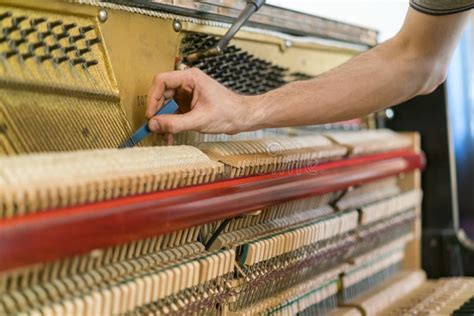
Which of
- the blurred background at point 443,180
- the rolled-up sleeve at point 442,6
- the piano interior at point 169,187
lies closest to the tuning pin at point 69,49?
the piano interior at point 169,187

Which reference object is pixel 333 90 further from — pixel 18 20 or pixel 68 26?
pixel 18 20

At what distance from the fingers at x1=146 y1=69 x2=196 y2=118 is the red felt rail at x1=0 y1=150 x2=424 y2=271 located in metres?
0.34

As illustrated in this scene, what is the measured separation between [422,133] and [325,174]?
1553 mm

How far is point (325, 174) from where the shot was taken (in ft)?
8.06

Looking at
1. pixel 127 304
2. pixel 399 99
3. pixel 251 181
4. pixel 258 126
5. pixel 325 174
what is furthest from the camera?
pixel 399 99

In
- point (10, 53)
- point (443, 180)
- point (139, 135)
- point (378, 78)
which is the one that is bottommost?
point (443, 180)

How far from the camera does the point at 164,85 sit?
208 cm

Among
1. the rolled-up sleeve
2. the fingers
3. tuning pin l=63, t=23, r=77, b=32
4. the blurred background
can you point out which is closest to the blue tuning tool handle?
the fingers

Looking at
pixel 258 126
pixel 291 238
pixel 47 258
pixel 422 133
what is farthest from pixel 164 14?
pixel 422 133

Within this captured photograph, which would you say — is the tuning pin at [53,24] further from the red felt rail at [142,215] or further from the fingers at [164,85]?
the red felt rail at [142,215]

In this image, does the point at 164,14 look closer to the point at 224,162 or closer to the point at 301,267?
the point at 224,162

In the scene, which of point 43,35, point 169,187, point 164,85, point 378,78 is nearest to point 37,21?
point 43,35

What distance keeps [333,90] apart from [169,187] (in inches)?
35.2

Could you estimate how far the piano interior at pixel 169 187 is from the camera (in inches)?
56.6
